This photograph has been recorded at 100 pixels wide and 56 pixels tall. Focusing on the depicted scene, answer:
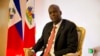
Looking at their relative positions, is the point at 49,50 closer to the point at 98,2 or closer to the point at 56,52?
the point at 56,52

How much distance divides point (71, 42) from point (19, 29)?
5.05 feet

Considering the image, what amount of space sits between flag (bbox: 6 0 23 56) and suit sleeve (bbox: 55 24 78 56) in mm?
1406

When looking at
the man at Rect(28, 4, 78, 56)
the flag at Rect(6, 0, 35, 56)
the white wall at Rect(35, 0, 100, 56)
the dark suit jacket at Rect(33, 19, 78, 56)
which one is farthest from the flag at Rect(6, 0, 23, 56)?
the dark suit jacket at Rect(33, 19, 78, 56)

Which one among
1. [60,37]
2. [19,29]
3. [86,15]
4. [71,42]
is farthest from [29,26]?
[71,42]

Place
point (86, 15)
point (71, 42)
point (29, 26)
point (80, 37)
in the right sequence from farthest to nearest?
point (29, 26) < point (86, 15) < point (80, 37) < point (71, 42)

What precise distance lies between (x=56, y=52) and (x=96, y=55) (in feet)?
2.93

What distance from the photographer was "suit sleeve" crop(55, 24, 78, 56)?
6.79 feet

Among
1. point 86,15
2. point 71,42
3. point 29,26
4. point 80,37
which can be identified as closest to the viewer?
point 71,42

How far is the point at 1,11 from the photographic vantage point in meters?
4.41

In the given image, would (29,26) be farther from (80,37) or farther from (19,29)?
(80,37)

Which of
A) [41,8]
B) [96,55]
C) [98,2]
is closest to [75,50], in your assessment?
[96,55]

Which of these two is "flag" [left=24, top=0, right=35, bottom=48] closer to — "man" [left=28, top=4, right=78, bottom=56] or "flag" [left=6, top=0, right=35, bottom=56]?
"flag" [left=6, top=0, right=35, bottom=56]

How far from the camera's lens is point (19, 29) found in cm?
339

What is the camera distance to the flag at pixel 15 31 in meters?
3.30
